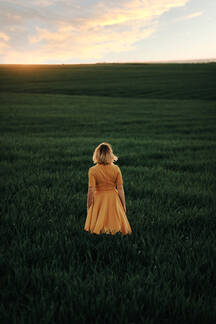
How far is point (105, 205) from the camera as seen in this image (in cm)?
322

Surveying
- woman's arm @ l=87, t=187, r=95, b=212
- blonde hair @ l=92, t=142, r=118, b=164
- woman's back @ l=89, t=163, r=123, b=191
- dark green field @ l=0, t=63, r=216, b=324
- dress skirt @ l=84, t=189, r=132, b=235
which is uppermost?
blonde hair @ l=92, t=142, r=118, b=164

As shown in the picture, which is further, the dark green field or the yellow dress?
the yellow dress

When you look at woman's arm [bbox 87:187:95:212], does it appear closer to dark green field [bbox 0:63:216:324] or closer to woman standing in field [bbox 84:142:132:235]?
woman standing in field [bbox 84:142:132:235]

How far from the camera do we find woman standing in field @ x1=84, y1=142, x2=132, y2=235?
10.5 ft

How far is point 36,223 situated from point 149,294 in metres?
1.91

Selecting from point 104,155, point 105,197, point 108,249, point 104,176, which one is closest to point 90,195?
point 105,197

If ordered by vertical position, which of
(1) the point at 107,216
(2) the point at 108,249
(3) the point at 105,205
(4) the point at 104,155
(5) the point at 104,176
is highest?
(4) the point at 104,155

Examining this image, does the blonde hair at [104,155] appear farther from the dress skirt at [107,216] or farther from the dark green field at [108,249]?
the dark green field at [108,249]

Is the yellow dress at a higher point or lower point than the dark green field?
higher

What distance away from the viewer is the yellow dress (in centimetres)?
319

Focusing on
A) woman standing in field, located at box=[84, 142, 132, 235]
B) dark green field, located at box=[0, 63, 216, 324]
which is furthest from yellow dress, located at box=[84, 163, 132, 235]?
dark green field, located at box=[0, 63, 216, 324]

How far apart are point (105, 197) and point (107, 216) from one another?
0.79 ft

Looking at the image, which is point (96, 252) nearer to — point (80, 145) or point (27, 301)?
point (27, 301)

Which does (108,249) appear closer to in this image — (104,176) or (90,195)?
(90,195)
